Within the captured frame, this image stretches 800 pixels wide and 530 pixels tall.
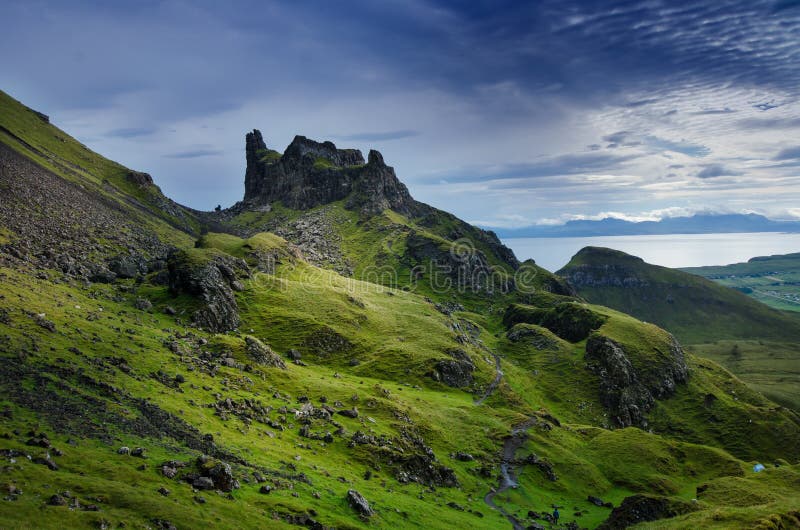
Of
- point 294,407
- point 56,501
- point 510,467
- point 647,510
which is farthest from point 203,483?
point 510,467

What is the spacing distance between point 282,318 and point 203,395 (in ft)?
218

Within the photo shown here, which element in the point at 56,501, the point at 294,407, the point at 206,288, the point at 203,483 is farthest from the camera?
the point at 206,288

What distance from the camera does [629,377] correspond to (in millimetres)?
175750

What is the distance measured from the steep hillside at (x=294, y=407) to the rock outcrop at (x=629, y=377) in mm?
847

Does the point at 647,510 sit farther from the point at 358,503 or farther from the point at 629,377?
the point at 629,377

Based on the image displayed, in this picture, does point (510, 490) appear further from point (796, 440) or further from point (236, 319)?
point (796, 440)

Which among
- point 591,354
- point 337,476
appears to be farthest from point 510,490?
point 591,354

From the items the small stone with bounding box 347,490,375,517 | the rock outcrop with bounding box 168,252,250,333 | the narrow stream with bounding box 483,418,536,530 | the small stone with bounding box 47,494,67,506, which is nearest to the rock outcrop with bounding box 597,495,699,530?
the narrow stream with bounding box 483,418,536,530

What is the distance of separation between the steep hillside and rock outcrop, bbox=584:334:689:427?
33.3 inches

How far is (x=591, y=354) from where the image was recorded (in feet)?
623

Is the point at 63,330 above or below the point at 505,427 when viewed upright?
above

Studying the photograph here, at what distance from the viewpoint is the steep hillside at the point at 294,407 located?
153 feet

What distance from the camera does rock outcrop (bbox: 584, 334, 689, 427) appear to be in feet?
546

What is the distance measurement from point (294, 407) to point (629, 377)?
141m
